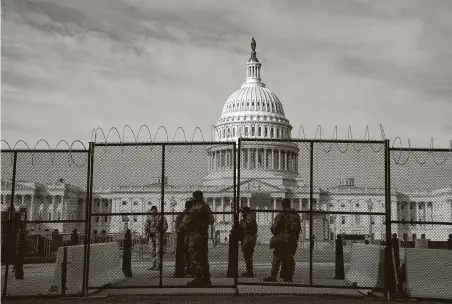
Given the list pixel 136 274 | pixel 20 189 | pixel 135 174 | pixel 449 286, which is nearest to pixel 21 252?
pixel 136 274

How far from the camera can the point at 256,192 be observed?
102m

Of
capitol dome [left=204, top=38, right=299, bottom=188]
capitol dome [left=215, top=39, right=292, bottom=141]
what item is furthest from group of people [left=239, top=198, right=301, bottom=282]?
capitol dome [left=215, top=39, right=292, bottom=141]

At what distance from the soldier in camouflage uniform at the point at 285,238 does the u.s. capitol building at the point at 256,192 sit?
3821 cm

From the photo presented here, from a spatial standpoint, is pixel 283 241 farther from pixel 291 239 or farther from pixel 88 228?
pixel 88 228

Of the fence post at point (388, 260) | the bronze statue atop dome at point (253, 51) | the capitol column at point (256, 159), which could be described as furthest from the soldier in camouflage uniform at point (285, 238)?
the bronze statue atop dome at point (253, 51)

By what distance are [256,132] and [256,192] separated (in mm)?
26057

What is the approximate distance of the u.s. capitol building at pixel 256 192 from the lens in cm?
6862

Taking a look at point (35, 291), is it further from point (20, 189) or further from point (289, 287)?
point (20, 189)

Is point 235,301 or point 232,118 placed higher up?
point 232,118

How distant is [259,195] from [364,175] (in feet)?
284

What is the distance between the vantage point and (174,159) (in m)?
14.6

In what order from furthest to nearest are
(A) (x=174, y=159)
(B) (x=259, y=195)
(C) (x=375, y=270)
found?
(B) (x=259, y=195)
(A) (x=174, y=159)
(C) (x=375, y=270)

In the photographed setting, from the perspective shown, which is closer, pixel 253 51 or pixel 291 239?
pixel 291 239

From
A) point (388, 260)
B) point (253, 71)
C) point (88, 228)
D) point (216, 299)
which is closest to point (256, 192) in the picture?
point (253, 71)
